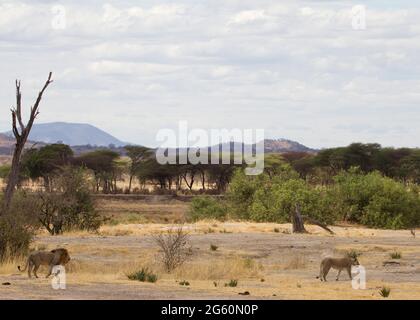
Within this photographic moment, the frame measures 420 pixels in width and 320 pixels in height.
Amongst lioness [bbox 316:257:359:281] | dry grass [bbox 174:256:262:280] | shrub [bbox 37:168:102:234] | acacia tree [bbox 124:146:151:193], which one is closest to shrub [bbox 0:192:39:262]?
dry grass [bbox 174:256:262:280]

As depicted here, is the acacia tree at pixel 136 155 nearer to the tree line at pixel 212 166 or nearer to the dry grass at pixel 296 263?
the tree line at pixel 212 166

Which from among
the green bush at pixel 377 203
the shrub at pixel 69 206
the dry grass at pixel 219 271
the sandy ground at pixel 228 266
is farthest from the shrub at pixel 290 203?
the dry grass at pixel 219 271

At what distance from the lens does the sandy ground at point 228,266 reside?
17.7 m

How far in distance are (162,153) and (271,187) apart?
5440cm

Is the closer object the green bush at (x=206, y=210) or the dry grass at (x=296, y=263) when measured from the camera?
the dry grass at (x=296, y=263)

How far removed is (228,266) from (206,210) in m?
32.7

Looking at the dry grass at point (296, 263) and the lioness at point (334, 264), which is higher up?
the lioness at point (334, 264)

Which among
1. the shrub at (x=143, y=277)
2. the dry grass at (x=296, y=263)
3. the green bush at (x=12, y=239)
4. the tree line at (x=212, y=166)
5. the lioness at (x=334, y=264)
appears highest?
the tree line at (x=212, y=166)

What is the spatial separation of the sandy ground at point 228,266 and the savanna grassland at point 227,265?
21 mm

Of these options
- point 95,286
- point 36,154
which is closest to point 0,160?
point 36,154

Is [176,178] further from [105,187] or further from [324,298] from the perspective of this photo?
[324,298]

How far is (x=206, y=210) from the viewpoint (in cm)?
5644

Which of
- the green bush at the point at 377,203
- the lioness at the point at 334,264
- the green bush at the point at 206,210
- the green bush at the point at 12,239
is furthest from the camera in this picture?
the green bush at the point at 206,210
